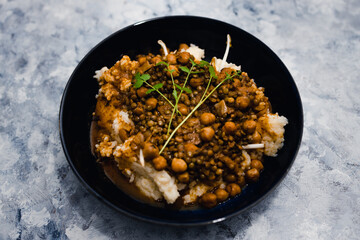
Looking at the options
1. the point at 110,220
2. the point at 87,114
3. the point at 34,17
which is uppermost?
the point at 34,17

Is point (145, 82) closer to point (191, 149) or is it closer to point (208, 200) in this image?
point (191, 149)

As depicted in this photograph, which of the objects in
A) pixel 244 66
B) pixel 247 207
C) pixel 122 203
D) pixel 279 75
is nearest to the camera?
pixel 247 207

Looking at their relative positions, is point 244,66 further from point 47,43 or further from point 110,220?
point 47,43

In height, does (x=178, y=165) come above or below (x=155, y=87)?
below

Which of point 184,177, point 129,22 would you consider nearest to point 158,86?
point 184,177

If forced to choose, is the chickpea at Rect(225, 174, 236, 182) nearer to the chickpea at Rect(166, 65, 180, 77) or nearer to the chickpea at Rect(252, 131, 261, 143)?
the chickpea at Rect(252, 131, 261, 143)

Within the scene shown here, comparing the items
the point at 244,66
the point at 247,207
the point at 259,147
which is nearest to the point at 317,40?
the point at 244,66

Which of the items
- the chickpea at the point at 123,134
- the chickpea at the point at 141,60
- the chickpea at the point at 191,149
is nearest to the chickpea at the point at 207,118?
the chickpea at the point at 191,149
